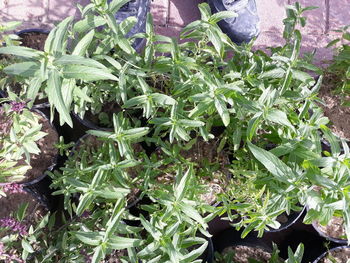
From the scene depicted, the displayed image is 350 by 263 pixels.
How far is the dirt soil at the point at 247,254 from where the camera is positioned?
2.32 meters

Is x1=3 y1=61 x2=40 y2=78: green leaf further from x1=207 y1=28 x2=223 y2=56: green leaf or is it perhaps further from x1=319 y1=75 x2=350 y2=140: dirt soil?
x1=319 y1=75 x2=350 y2=140: dirt soil

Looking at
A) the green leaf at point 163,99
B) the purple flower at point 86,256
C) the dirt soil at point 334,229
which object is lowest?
the dirt soil at point 334,229

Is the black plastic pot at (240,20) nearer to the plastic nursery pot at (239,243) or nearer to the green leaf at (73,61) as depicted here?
the plastic nursery pot at (239,243)

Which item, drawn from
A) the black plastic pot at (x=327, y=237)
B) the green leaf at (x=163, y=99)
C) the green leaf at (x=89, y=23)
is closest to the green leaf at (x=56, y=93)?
the green leaf at (x=89, y=23)

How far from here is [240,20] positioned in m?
2.60

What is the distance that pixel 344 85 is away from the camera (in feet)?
6.70

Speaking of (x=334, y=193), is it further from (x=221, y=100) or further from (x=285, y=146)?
(x=221, y=100)

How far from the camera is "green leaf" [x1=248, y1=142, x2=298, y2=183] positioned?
1366mm

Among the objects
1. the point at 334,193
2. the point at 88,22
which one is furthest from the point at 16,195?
the point at 334,193

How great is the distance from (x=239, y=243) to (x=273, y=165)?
1043mm

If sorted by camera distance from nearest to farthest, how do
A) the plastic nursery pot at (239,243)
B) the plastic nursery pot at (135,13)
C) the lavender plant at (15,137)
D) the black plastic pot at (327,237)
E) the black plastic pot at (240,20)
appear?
the lavender plant at (15,137)
the black plastic pot at (327,237)
the plastic nursery pot at (239,243)
the plastic nursery pot at (135,13)
the black plastic pot at (240,20)

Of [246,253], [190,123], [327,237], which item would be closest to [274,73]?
[190,123]

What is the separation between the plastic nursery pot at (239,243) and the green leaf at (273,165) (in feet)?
3.35

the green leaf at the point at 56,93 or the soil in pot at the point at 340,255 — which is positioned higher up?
the green leaf at the point at 56,93
